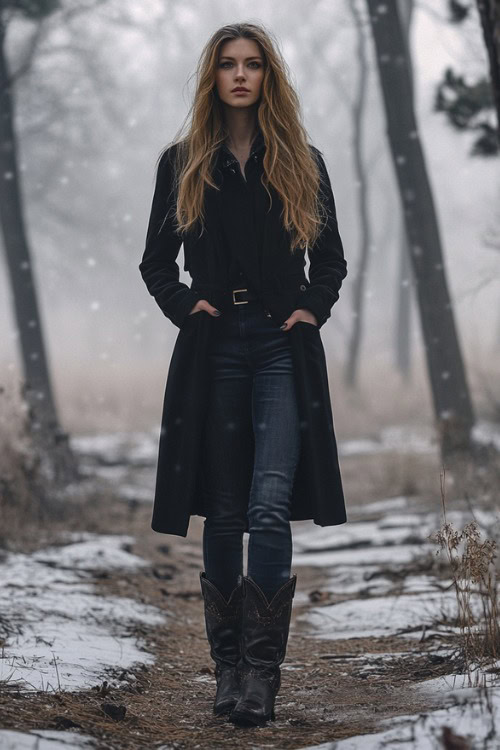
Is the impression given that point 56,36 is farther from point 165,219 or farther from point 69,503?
point 165,219

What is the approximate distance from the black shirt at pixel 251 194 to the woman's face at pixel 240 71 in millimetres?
164

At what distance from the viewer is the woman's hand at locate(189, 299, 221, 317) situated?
321 centimetres

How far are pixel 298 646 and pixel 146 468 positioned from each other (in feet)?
25.6

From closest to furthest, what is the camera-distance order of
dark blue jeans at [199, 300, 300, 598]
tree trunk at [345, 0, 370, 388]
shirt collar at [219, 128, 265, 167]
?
dark blue jeans at [199, 300, 300, 598] < shirt collar at [219, 128, 265, 167] < tree trunk at [345, 0, 370, 388]

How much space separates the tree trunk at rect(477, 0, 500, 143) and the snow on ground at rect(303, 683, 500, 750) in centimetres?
250

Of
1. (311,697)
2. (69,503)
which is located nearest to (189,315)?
(311,697)

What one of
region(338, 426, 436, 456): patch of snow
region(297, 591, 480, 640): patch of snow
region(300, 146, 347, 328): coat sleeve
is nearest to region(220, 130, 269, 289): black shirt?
region(300, 146, 347, 328): coat sleeve

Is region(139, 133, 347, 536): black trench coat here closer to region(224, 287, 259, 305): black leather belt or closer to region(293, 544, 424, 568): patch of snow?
region(224, 287, 259, 305): black leather belt

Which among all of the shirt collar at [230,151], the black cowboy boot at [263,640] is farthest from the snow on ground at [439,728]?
the shirt collar at [230,151]

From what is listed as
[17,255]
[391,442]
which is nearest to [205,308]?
[17,255]

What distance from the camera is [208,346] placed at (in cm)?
324

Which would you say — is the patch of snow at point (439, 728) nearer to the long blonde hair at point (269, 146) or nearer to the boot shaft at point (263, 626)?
the boot shaft at point (263, 626)

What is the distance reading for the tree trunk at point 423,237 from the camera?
894cm

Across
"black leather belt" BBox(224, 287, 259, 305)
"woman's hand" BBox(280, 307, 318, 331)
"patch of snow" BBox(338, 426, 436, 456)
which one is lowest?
"woman's hand" BBox(280, 307, 318, 331)
